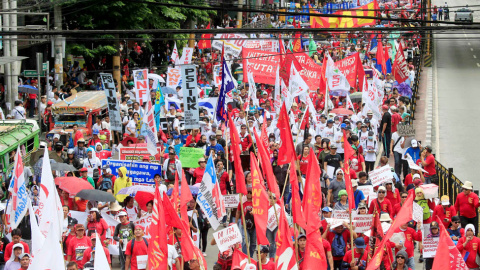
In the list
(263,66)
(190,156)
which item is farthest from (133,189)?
(263,66)

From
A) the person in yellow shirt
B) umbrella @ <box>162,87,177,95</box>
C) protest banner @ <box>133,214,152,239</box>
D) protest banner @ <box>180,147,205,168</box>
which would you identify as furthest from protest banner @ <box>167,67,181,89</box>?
protest banner @ <box>133,214,152,239</box>

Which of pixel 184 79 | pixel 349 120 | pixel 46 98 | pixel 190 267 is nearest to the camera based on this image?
pixel 190 267

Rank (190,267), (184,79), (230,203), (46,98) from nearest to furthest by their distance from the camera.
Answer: (190,267) < (230,203) < (184,79) < (46,98)

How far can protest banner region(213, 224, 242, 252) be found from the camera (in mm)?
12531

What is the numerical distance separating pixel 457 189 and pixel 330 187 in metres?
2.65

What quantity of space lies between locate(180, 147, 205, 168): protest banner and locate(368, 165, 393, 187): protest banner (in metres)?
3.84

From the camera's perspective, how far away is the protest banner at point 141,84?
22242mm

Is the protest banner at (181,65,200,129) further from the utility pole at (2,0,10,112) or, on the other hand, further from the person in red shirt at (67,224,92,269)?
the utility pole at (2,0,10,112)

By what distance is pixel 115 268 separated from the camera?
15.3 m

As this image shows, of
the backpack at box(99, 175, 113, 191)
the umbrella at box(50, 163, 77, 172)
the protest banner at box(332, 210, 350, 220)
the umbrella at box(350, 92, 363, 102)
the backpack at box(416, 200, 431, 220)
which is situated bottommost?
the backpack at box(416, 200, 431, 220)

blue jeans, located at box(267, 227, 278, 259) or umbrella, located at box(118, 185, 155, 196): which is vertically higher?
umbrella, located at box(118, 185, 155, 196)

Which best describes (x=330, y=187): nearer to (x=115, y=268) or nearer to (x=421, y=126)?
(x=115, y=268)

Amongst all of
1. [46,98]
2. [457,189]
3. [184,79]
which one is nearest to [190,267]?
[457,189]

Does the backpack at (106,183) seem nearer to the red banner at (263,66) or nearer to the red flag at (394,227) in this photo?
the red flag at (394,227)
